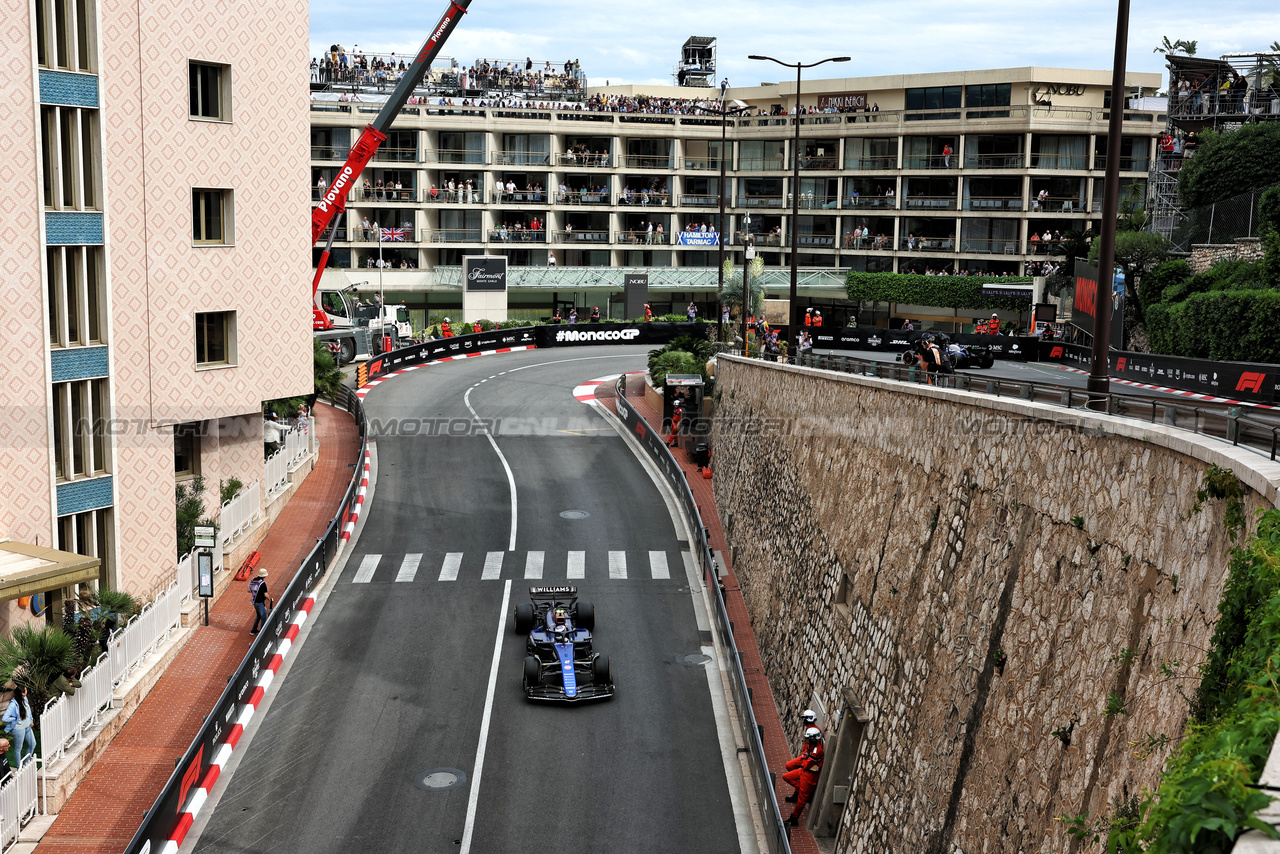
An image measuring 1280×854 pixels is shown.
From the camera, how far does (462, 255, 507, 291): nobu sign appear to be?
6806 centimetres

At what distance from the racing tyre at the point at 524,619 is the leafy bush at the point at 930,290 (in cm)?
5085

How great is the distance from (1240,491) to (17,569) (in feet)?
60.9

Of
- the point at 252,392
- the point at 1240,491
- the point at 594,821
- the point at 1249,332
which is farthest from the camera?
the point at 1249,332

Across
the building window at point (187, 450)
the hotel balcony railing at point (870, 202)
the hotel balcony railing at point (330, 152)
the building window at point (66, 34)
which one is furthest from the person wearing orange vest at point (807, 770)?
the hotel balcony railing at point (330, 152)

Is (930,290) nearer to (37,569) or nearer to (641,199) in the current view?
(641,199)

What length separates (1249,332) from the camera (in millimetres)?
33781

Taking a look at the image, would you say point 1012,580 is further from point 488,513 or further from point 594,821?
point 488,513

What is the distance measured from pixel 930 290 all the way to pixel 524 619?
2098 inches

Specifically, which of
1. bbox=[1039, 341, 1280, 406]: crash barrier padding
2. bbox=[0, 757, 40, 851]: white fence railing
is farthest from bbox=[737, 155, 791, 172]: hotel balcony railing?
bbox=[0, 757, 40, 851]: white fence railing

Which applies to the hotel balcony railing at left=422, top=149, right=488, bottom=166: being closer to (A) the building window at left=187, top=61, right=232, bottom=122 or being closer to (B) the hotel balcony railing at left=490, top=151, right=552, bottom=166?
(B) the hotel balcony railing at left=490, top=151, right=552, bottom=166

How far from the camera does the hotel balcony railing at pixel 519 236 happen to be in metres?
77.1

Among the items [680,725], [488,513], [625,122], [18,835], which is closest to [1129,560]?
[680,725]

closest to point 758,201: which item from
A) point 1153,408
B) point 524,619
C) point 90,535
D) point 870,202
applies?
point 870,202

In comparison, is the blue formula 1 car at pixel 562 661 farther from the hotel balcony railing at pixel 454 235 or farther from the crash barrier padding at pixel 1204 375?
the hotel balcony railing at pixel 454 235
